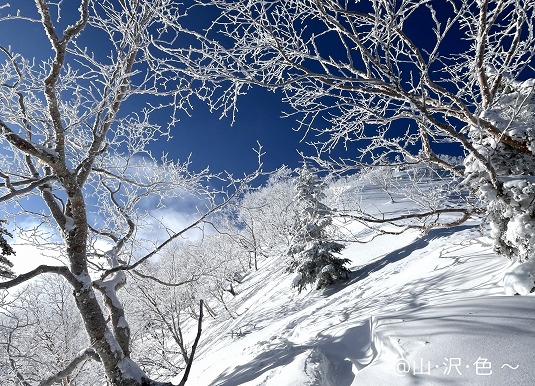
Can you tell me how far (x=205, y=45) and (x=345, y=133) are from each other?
1963mm

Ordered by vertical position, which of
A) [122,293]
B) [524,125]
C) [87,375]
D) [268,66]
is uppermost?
[122,293]

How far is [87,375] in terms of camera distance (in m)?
18.6

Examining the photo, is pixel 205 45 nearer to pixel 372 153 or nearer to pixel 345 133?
pixel 345 133

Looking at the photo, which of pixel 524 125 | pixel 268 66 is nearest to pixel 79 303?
pixel 268 66

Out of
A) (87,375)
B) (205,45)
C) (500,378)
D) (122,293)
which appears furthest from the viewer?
(87,375)

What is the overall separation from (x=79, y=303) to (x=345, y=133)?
3.37m

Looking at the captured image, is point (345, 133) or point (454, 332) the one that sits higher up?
point (345, 133)

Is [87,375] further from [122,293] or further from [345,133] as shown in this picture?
[345,133]

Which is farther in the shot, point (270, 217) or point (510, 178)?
point (270, 217)

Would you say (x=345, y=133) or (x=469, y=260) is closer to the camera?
(x=345, y=133)

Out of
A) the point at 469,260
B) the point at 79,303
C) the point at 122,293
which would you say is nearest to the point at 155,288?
the point at 122,293

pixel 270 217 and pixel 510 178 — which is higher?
pixel 270 217

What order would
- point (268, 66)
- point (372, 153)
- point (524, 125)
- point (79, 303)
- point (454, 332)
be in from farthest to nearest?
point (372, 153) < point (524, 125) < point (268, 66) < point (79, 303) < point (454, 332)

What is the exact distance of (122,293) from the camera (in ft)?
50.8
